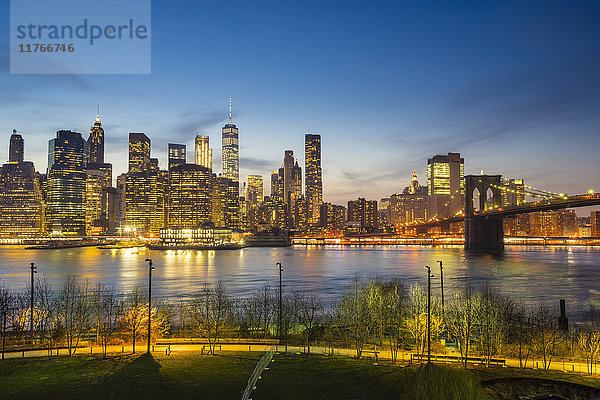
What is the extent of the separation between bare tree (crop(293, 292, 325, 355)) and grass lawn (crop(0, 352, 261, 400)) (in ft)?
19.6

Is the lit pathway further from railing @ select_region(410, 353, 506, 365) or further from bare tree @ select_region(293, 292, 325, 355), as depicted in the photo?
bare tree @ select_region(293, 292, 325, 355)

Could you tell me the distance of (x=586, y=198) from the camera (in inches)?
2965

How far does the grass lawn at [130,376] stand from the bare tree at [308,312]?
597 centimetres

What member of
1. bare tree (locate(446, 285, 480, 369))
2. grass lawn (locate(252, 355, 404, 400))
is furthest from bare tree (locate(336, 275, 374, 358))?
bare tree (locate(446, 285, 480, 369))

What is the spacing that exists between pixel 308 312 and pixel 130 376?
19.5 m

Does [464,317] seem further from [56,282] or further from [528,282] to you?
[56,282]

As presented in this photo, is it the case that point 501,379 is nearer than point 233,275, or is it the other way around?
point 501,379

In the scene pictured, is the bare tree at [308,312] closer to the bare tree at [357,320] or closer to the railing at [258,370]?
the bare tree at [357,320]

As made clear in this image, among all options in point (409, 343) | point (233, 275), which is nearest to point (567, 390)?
point (409, 343)

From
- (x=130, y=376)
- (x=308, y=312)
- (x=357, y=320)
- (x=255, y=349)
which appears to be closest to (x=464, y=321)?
(x=357, y=320)

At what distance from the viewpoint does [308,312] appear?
3712 centimetres

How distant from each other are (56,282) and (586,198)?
8283 cm

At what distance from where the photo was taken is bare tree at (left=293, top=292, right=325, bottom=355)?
2955 centimetres

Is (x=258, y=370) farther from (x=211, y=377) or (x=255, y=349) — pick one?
(x=255, y=349)
